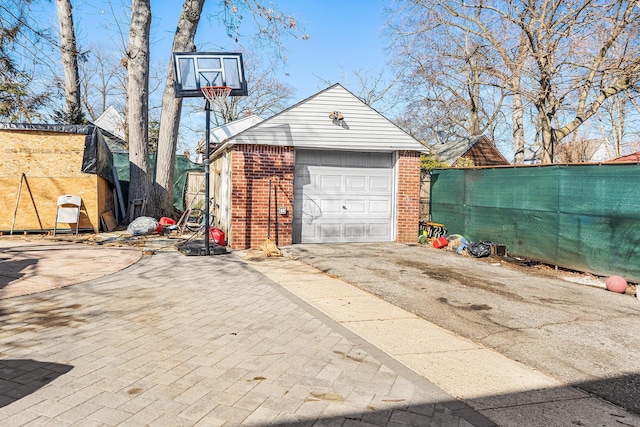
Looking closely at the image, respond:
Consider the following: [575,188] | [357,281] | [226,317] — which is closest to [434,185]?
[575,188]

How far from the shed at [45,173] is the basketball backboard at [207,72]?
3920mm

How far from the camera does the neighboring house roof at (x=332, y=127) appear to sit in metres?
9.91

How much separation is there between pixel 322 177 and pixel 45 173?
742cm

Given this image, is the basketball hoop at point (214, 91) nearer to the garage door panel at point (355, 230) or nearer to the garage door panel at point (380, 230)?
the garage door panel at point (355, 230)

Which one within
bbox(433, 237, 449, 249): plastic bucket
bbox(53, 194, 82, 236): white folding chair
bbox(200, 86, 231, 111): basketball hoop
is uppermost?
bbox(200, 86, 231, 111): basketball hoop

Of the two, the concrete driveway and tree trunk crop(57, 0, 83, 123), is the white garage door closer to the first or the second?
the concrete driveway

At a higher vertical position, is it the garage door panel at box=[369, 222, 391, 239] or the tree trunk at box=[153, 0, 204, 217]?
the tree trunk at box=[153, 0, 204, 217]

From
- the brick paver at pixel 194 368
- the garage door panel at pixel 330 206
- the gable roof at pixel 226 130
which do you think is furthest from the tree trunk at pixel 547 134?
the brick paver at pixel 194 368

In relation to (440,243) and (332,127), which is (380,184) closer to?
(332,127)

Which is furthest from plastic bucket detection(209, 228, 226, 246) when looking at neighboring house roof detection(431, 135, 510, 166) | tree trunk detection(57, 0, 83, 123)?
neighboring house roof detection(431, 135, 510, 166)

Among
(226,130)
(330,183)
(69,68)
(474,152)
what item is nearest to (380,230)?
(330,183)

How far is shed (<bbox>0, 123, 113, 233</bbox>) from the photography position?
10.8 meters

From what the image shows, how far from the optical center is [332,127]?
34.0 feet

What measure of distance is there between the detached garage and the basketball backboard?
3.75ft
